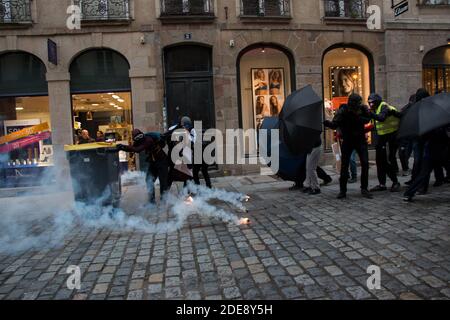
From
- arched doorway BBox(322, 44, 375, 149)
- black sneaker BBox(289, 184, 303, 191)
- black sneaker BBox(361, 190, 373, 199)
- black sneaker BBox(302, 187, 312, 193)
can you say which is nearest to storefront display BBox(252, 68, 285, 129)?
arched doorway BBox(322, 44, 375, 149)

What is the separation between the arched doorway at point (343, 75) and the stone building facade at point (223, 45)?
0.12 feet

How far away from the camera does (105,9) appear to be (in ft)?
39.8

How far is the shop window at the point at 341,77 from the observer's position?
544 inches

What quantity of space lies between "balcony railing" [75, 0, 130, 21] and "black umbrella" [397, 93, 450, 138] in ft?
29.6

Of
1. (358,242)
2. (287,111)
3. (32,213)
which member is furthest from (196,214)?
(32,213)

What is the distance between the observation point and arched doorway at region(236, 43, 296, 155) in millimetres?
13344

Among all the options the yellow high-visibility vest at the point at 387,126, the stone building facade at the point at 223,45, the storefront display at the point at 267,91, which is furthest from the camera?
the storefront display at the point at 267,91

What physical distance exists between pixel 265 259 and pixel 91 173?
3967 mm

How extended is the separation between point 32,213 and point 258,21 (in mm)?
8805

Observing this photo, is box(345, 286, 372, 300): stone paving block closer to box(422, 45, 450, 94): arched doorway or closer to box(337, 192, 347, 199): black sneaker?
box(337, 192, 347, 199): black sneaker

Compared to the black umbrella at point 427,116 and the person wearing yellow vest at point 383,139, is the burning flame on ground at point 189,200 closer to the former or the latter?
the person wearing yellow vest at point 383,139

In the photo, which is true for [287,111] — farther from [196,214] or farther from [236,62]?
[236,62]

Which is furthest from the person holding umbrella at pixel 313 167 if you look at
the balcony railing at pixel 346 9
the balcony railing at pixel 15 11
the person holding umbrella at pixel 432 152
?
the balcony railing at pixel 15 11

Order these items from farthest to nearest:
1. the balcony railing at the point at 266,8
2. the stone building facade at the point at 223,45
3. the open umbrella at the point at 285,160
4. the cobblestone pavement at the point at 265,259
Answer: the balcony railing at the point at 266,8, the stone building facade at the point at 223,45, the open umbrella at the point at 285,160, the cobblestone pavement at the point at 265,259
